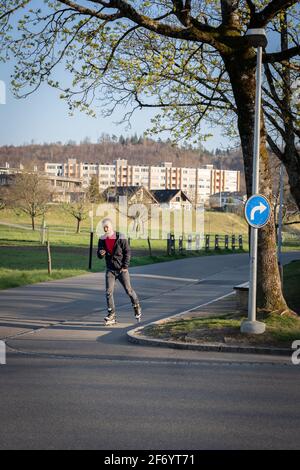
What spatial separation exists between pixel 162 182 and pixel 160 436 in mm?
180460

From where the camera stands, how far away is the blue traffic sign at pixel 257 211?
35.3ft

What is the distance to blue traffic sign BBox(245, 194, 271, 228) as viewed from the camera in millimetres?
10766

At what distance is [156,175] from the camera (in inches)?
7175

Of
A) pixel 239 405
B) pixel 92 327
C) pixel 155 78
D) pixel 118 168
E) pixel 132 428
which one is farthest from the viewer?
pixel 118 168

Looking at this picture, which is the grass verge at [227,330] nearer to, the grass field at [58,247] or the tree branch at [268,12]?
the tree branch at [268,12]

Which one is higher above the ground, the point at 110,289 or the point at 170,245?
the point at 110,289

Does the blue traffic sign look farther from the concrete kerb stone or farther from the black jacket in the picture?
the black jacket

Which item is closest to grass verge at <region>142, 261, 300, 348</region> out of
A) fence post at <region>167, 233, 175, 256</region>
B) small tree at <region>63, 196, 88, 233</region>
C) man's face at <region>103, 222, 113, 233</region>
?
man's face at <region>103, 222, 113, 233</region>

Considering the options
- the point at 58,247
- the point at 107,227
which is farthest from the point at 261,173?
the point at 58,247

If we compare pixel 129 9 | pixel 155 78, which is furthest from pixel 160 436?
pixel 155 78

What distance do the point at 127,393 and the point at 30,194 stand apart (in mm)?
58958

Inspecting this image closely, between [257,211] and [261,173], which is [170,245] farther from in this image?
[257,211]

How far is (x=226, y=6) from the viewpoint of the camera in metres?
12.7

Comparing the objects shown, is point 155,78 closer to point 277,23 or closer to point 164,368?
point 277,23
